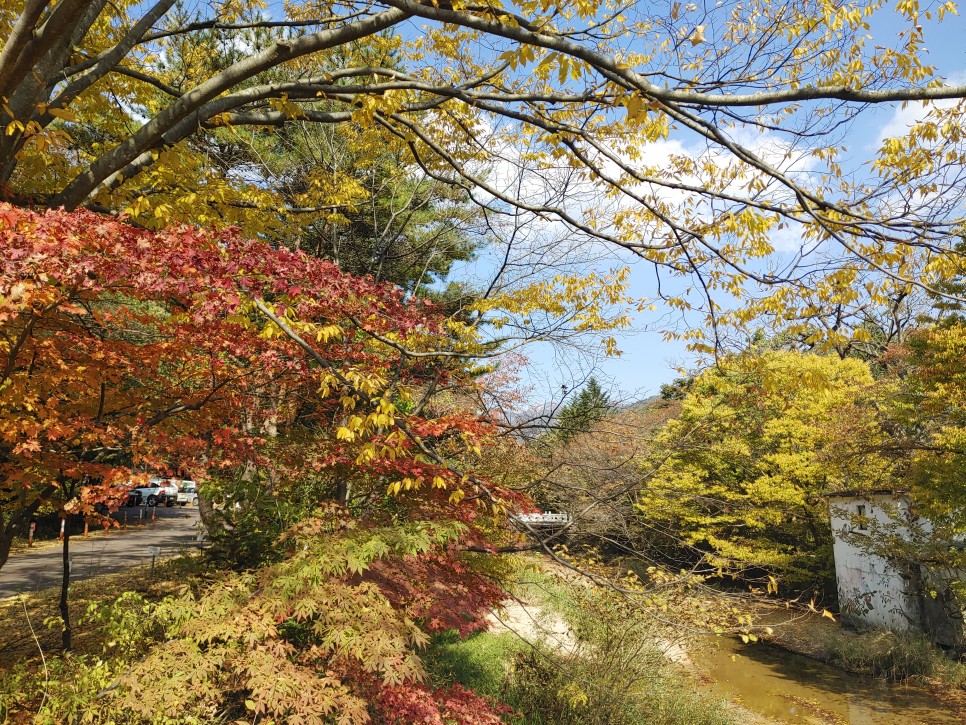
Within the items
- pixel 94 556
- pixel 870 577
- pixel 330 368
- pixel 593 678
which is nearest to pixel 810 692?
pixel 870 577

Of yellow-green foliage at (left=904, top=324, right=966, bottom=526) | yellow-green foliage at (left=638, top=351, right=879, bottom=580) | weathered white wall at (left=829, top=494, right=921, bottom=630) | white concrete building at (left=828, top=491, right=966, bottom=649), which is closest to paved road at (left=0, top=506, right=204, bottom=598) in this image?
yellow-green foliage at (left=638, top=351, right=879, bottom=580)

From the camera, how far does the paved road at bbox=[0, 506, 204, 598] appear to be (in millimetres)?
11500

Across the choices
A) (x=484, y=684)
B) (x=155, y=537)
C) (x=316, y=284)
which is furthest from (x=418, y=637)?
(x=155, y=537)

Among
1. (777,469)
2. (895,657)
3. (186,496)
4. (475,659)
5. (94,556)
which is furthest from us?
(186,496)

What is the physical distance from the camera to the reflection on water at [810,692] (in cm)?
987

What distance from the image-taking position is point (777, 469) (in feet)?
53.8

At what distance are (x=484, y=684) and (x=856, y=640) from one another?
9.56 metres

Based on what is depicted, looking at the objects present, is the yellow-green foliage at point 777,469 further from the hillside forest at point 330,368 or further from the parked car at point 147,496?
the parked car at point 147,496

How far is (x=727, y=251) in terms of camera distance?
15.4 feet

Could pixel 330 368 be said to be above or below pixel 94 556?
above

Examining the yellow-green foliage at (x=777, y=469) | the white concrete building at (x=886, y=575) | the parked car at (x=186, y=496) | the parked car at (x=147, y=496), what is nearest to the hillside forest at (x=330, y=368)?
the white concrete building at (x=886, y=575)

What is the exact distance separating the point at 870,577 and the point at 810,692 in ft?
15.4

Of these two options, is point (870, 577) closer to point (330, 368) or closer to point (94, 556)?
point (330, 368)

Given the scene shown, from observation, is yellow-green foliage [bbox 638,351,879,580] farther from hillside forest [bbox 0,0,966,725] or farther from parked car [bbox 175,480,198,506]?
parked car [bbox 175,480,198,506]
